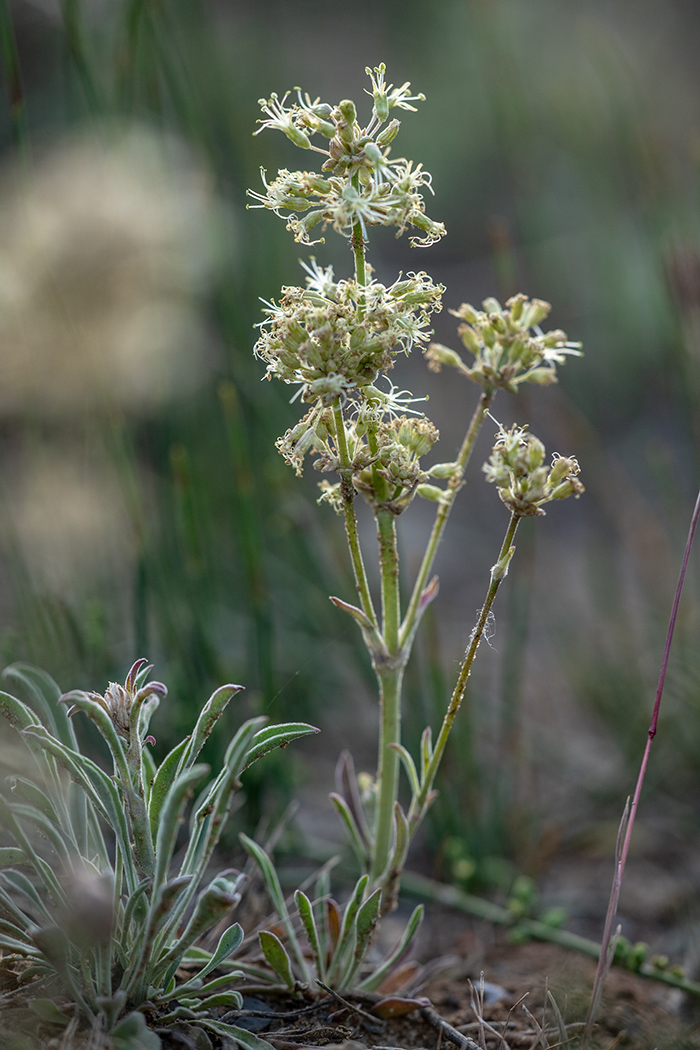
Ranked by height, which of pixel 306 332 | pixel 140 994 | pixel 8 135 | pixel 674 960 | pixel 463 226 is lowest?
pixel 674 960

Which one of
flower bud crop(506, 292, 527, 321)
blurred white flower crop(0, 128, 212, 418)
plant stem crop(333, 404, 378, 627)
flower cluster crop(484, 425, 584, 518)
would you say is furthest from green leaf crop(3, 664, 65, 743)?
blurred white flower crop(0, 128, 212, 418)

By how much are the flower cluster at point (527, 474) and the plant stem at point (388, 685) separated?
13 cm

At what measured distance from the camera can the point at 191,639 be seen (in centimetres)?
146

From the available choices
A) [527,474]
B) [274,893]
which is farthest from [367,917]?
[527,474]

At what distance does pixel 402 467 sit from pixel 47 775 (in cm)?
50

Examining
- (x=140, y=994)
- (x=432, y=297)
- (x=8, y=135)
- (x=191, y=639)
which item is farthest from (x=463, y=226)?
(x=140, y=994)

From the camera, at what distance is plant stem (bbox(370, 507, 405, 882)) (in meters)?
0.82

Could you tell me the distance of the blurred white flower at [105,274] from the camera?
2119 mm

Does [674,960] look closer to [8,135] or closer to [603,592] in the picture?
[603,592]

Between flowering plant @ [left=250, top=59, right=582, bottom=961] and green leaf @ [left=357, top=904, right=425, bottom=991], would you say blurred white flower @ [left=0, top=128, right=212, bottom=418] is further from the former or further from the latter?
green leaf @ [left=357, top=904, right=425, bottom=991]

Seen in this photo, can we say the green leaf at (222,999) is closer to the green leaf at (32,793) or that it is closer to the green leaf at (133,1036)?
the green leaf at (133,1036)

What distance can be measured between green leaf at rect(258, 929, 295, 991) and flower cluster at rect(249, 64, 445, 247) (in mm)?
709

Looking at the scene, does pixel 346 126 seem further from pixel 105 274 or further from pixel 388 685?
pixel 105 274

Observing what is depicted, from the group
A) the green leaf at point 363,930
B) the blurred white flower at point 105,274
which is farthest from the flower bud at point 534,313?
the blurred white flower at point 105,274
